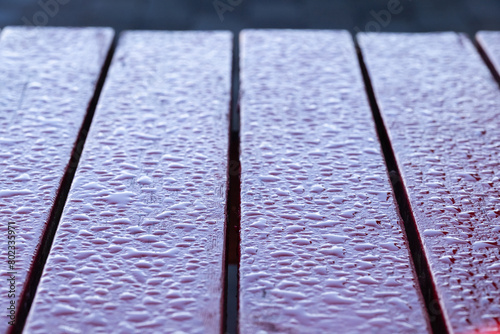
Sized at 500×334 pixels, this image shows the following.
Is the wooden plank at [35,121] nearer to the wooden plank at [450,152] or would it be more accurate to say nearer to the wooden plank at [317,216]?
the wooden plank at [317,216]

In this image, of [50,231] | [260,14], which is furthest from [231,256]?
[260,14]

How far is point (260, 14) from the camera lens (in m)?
2.42

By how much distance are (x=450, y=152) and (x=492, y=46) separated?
1.55ft

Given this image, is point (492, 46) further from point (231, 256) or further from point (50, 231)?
point (50, 231)

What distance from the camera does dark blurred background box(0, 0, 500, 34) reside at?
2.33 metres

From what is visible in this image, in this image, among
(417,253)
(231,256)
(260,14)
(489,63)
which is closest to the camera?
(417,253)

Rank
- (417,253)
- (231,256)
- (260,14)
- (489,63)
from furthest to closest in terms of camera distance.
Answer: (260,14) → (489,63) → (231,256) → (417,253)

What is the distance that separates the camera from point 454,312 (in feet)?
1.71

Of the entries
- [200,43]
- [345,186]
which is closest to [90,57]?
[200,43]

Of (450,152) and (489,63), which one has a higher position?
(489,63)

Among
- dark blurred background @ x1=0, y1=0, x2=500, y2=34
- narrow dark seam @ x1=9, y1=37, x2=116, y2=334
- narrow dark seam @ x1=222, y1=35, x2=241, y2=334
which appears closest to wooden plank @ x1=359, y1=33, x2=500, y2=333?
narrow dark seam @ x1=222, y1=35, x2=241, y2=334

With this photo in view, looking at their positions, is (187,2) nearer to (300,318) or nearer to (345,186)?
(345,186)

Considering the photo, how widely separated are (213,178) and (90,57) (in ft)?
1.50

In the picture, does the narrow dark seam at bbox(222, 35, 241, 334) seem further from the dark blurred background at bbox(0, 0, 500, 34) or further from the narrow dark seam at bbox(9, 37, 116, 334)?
the dark blurred background at bbox(0, 0, 500, 34)
